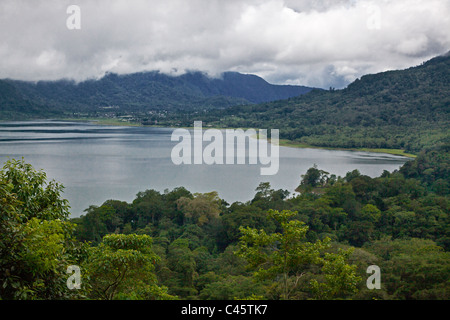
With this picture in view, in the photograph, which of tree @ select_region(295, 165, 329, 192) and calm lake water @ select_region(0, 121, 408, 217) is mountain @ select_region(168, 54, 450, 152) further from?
tree @ select_region(295, 165, 329, 192)

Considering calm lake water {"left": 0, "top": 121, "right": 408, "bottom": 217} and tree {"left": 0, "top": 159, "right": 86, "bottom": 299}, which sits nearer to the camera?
tree {"left": 0, "top": 159, "right": 86, "bottom": 299}

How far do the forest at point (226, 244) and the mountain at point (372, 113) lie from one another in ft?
118

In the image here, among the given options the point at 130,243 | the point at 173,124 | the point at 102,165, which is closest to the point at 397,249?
the point at 130,243

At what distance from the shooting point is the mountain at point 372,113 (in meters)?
69.7

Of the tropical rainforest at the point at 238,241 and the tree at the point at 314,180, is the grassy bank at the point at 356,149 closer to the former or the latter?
the tropical rainforest at the point at 238,241

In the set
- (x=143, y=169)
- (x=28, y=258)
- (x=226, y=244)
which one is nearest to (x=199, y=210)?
(x=226, y=244)

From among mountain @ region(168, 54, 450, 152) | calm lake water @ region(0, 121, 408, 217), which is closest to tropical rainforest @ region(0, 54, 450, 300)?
calm lake water @ region(0, 121, 408, 217)

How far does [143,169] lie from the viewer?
40812mm

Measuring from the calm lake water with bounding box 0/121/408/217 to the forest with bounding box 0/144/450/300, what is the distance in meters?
5.59

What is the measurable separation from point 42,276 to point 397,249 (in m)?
13.8

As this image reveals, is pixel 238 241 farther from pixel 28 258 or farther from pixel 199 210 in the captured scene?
pixel 28 258

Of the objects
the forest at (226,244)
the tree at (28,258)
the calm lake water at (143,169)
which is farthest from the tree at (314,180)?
the tree at (28,258)

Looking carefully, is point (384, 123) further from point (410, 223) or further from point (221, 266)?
point (221, 266)

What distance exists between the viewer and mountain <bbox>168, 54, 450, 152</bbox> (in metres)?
69.7
